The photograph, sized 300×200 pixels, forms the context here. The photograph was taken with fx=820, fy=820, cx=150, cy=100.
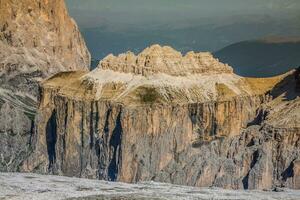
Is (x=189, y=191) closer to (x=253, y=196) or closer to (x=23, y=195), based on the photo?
(x=253, y=196)

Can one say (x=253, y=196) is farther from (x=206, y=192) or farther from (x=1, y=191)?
(x=1, y=191)

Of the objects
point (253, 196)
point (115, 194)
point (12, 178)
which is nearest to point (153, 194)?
point (115, 194)

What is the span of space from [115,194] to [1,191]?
61.2 feet

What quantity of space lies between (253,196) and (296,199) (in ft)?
25.5

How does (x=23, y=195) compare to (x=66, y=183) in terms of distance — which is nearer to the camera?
(x=23, y=195)

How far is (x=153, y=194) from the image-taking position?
136875mm

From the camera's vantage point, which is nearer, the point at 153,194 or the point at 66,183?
the point at 153,194

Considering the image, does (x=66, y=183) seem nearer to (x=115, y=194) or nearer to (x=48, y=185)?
(x=48, y=185)

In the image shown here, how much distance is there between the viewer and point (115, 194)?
13525cm

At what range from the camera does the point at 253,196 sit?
465ft

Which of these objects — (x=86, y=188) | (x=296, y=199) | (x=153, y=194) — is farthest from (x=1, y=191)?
(x=296, y=199)

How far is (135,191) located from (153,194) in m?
6.54

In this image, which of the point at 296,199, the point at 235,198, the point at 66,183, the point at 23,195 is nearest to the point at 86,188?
the point at 66,183

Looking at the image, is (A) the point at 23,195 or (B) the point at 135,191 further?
(B) the point at 135,191
